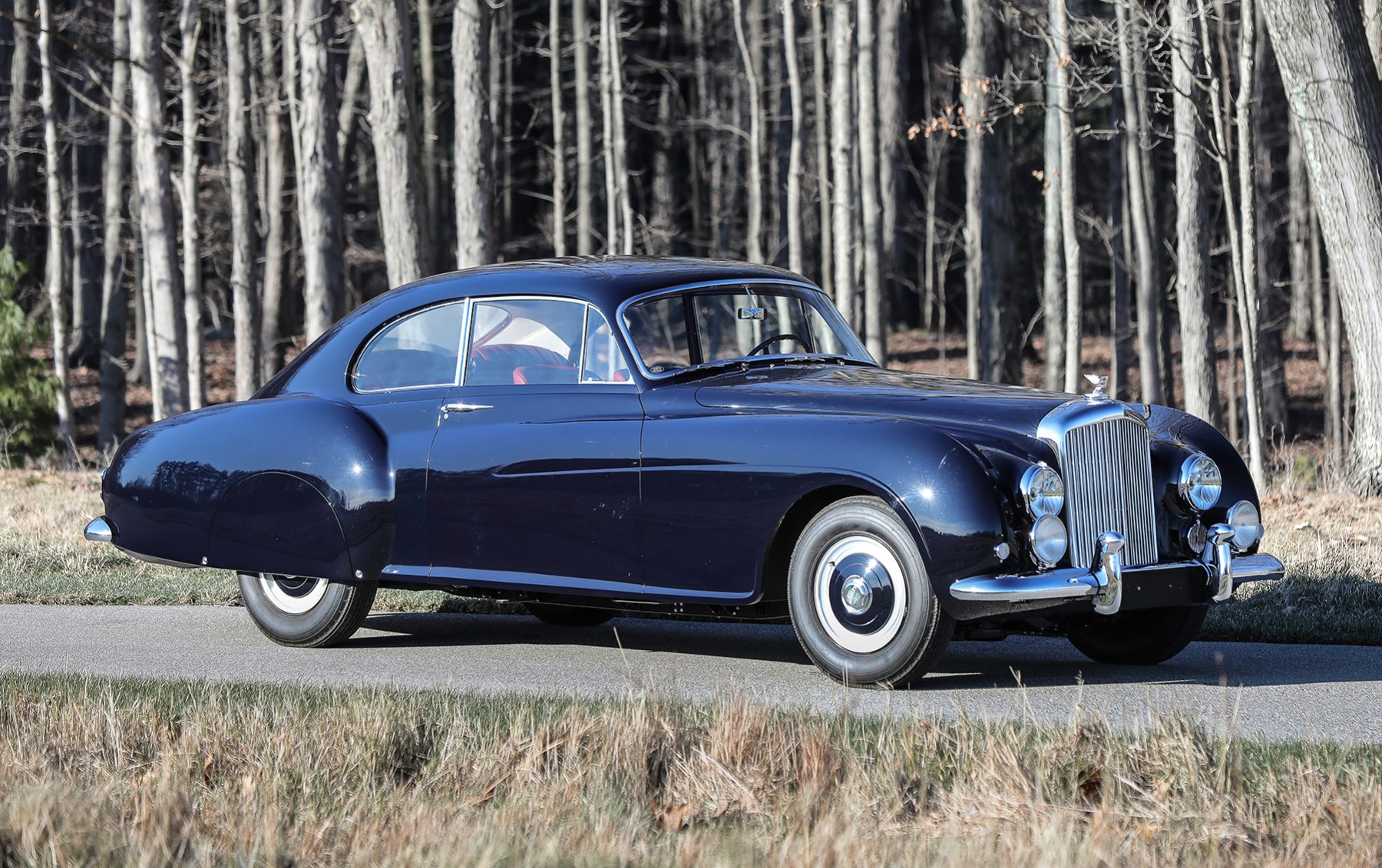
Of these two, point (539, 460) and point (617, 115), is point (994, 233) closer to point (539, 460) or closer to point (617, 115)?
point (617, 115)

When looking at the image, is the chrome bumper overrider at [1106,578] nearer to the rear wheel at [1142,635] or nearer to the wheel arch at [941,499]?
the wheel arch at [941,499]

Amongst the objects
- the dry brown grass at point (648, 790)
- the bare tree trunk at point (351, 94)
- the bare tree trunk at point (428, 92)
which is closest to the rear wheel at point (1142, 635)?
A: the dry brown grass at point (648, 790)

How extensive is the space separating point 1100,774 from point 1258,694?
211cm

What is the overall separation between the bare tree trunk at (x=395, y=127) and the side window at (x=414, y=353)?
8.08 m

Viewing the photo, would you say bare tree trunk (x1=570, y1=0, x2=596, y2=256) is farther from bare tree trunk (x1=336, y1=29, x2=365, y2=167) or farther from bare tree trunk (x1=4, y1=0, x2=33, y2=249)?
bare tree trunk (x1=4, y1=0, x2=33, y2=249)

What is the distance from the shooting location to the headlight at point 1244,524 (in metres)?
6.88

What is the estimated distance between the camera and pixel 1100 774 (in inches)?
182

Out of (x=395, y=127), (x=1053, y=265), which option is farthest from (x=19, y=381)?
(x=1053, y=265)

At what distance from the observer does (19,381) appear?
23484 mm

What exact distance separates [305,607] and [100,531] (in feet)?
4.13

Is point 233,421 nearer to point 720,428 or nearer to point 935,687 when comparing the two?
point 720,428

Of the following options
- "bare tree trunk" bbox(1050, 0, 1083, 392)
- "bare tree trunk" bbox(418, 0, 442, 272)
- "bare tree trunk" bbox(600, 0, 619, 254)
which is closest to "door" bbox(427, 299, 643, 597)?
"bare tree trunk" bbox(1050, 0, 1083, 392)

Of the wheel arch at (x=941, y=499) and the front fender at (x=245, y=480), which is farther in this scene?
the front fender at (x=245, y=480)

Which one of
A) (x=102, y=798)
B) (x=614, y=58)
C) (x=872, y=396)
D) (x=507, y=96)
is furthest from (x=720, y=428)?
(x=507, y=96)
